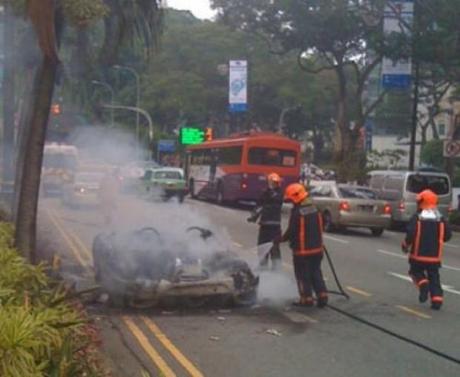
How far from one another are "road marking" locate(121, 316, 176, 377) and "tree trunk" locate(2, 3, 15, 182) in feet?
24.8

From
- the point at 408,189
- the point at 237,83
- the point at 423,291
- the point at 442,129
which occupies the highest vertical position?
the point at 442,129

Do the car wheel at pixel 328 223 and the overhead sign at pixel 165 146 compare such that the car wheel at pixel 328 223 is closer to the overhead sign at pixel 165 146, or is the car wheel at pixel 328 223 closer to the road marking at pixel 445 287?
the road marking at pixel 445 287

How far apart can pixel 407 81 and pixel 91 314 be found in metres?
22.0

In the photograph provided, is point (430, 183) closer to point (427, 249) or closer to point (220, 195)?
point (220, 195)

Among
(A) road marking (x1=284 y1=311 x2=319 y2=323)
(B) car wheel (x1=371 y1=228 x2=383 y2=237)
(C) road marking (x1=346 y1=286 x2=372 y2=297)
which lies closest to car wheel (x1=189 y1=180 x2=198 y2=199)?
(B) car wheel (x1=371 y1=228 x2=383 y2=237)

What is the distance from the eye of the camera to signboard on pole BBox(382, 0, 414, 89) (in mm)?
28658

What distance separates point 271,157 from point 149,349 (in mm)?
27006

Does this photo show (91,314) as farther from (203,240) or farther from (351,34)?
(351,34)

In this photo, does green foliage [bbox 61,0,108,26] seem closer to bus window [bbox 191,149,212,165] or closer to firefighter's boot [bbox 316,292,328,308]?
firefighter's boot [bbox 316,292,328,308]

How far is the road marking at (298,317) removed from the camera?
9867 millimetres

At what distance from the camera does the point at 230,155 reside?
3569cm

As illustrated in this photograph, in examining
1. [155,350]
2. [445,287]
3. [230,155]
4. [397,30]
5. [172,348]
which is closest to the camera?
[155,350]

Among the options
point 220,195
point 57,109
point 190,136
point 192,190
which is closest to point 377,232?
point 57,109

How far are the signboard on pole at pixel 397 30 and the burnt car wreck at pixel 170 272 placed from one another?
19.6 meters
